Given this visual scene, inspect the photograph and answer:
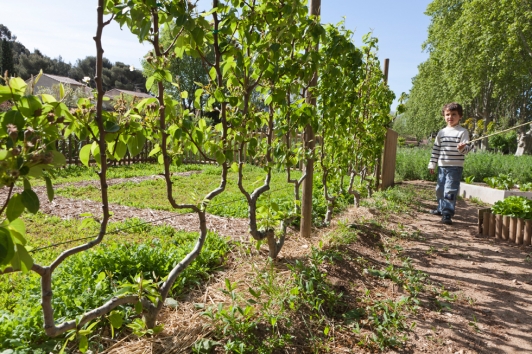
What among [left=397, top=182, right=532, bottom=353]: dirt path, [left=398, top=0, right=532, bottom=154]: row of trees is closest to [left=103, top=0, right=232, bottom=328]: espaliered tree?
[left=397, top=182, right=532, bottom=353]: dirt path

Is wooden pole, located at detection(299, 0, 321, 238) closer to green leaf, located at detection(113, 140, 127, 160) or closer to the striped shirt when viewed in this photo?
green leaf, located at detection(113, 140, 127, 160)

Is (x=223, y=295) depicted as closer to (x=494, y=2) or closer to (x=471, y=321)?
(x=471, y=321)

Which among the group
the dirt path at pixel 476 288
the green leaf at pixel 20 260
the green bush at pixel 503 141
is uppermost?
the green bush at pixel 503 141

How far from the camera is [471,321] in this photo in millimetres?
2879

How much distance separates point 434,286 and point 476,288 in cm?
44

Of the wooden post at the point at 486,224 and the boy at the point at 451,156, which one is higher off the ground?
the boy at the point at 451,156

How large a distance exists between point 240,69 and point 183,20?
769 millimetres

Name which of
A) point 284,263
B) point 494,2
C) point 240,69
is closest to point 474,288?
point 284,263

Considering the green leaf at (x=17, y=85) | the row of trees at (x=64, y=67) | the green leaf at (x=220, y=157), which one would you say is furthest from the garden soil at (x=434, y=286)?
the row of trees at (x=64, y=67)

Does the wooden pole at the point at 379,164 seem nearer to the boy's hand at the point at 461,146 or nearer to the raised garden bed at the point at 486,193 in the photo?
the raised garden bed at the point at 486,193

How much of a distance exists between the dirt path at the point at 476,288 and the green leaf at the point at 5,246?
2605 mm

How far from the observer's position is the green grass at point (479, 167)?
459 inches

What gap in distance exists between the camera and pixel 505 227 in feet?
17.0

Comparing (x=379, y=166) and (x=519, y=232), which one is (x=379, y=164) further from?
(x=519, y=232)
